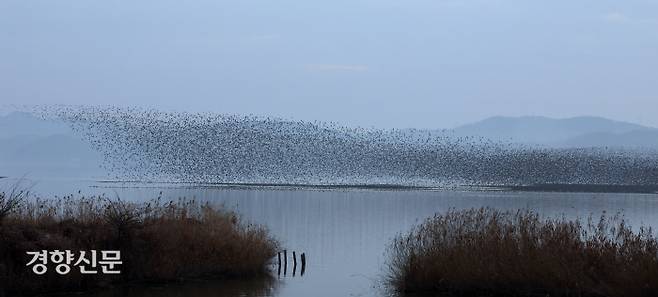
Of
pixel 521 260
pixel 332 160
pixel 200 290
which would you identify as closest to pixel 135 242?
pixel 200 290

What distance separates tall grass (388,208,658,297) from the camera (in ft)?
52.3

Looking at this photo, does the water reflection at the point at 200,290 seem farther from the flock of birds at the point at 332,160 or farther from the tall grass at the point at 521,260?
the flock of birds at the point at 332,160

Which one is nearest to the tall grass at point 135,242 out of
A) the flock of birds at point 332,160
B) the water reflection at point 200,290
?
the water reflection at point 200,290

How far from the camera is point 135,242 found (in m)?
18.4

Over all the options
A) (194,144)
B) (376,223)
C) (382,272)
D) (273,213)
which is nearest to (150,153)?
(194,144)

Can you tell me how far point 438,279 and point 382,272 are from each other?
4418mm

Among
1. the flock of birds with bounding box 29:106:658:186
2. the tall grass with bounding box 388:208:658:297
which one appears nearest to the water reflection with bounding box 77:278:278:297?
the tall grass with bounding box 388:208:658:297

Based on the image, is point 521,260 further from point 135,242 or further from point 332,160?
point 332,160

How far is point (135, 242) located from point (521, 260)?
26.6 feet

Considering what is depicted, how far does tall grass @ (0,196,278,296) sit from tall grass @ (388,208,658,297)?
12.9 feet

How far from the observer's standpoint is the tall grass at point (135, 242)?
16.9 m

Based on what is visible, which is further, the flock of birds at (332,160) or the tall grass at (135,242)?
the flock of birds at (332,160)

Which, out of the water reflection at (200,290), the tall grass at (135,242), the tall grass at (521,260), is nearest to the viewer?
the tall grass at (521,260)

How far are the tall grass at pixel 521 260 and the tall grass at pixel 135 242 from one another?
3.92 m
